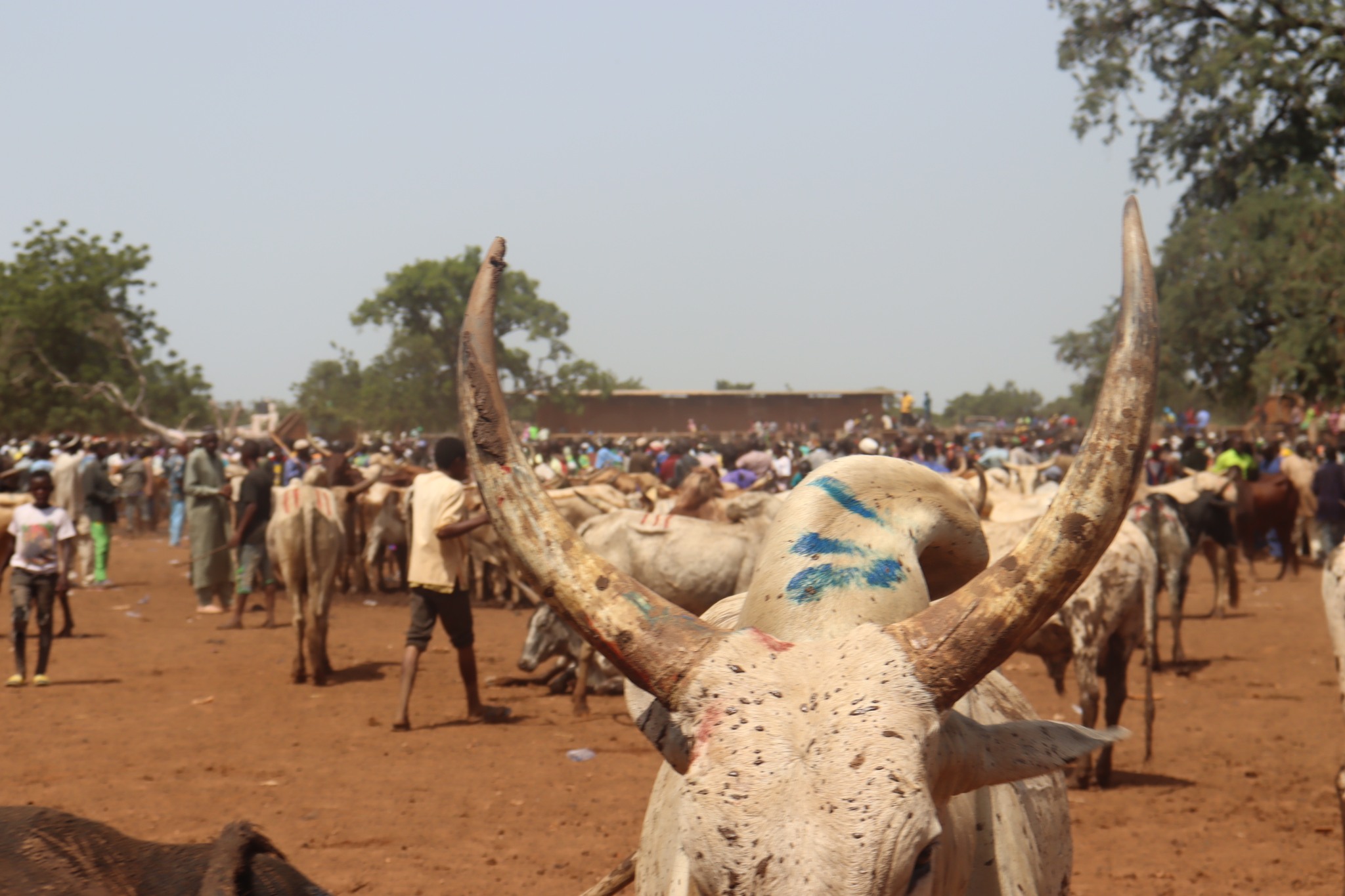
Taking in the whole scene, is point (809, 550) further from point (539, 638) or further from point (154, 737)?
point (539, 638)

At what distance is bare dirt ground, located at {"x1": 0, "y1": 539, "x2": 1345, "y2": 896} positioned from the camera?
244 inches

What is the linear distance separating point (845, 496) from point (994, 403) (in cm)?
9897

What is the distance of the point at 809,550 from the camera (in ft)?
8.66

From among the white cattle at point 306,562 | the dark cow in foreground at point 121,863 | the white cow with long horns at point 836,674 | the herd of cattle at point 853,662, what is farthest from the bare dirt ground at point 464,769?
the white cow with long horns at point 836,674

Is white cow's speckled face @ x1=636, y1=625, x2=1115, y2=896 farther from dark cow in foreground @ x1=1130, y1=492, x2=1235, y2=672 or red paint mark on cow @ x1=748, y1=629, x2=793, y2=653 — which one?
dark cow in foreground @ x1=1130, y1=492, x2=1235, y2=672

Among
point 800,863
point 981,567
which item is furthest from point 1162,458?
point 800,863

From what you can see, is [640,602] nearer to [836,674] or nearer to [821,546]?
[836,674]

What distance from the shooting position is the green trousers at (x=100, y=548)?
16.6 meters

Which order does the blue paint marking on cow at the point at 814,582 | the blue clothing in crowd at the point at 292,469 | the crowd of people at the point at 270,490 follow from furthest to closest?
the blue clothing in crowd at the point at 292,469 < the crowd of people at the point at 270,490 < the blue paint marking on cow at the point at 814,582

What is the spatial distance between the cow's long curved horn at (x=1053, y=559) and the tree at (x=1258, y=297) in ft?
68.3

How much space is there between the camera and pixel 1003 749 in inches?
84.3

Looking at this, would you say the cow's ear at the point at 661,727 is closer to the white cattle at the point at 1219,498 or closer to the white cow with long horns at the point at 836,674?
the white cow with long horns at the point at 836,674

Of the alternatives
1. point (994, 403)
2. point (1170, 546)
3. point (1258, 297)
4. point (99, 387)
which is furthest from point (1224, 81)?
point (994, 403)

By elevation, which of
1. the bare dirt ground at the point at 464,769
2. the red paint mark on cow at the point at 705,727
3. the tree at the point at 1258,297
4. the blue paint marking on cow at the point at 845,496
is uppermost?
the tree at the point at 1258,297
